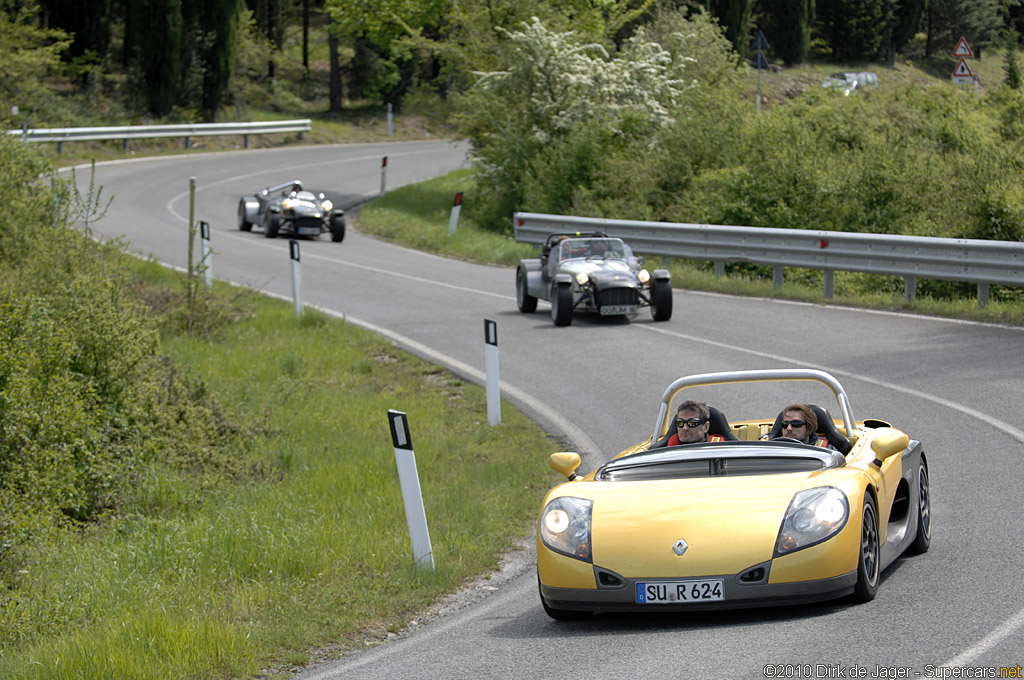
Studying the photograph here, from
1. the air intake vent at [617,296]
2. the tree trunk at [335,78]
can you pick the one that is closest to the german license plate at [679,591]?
the air intake vent at [617,296]

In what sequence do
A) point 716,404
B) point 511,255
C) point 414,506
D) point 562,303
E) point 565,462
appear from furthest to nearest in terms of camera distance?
point 511,255
point 562,303
point 716,404
point 414,506
point 565,462

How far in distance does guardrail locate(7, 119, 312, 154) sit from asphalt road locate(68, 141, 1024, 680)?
42.6ft

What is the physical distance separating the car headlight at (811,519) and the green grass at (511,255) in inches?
431

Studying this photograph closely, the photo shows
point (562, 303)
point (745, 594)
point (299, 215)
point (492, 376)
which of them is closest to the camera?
point (745, 594)

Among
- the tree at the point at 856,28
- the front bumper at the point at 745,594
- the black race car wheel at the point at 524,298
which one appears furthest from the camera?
the tree at the point at 856,28

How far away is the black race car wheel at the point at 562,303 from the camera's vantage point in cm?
1777

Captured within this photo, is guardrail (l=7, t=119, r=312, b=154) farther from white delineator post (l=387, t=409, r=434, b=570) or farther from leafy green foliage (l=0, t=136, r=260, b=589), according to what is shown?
white delineator post (l=387, t=409, r=434, b=570)

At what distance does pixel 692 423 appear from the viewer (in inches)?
290

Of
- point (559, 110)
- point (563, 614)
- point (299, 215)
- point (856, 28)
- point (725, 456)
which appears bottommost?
point (299, 215)

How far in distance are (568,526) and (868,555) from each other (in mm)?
1509

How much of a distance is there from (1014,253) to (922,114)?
456 inches

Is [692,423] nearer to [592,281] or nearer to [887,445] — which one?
[887,445]

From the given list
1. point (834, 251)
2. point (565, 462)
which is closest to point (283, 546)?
point (565, 462)

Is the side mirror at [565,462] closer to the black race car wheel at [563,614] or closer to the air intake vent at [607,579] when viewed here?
the black race car wheel at [563,614]
